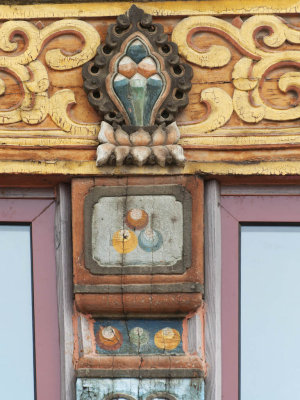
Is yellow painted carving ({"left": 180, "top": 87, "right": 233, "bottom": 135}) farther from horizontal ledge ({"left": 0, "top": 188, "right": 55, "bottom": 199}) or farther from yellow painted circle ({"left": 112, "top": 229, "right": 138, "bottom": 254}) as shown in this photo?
horizontal ledge ({"left": 0, "top": 188, "right": 55, "bottom": 199})

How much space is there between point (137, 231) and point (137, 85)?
37 centimetres

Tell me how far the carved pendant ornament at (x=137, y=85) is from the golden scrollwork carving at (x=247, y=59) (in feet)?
0.18

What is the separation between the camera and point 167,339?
187 cm

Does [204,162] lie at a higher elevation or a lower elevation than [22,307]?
higher

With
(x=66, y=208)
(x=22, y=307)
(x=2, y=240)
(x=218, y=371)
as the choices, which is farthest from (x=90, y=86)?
(x=218, y=371)

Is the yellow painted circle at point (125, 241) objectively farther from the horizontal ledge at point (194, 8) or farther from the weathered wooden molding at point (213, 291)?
the horizontal ledge at point (194, 8)

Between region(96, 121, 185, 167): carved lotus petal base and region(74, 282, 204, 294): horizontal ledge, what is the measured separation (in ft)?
1.01

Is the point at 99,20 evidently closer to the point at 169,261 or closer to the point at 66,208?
the point at 66,208

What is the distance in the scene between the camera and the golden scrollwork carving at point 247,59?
188 centimetres

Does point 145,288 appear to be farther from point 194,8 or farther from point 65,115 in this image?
point 194,8

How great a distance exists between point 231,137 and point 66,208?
47 cm

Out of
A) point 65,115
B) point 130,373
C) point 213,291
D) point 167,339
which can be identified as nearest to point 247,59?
point 65,115

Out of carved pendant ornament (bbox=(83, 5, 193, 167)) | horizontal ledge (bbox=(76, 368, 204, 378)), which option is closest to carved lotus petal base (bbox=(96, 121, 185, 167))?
carved pendant ornament (bbox=(83, 5, 193, 167))

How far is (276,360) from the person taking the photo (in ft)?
6.30
